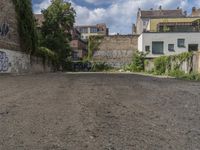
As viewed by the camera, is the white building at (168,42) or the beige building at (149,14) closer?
the white building at (168,42)

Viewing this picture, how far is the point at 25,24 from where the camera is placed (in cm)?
3206

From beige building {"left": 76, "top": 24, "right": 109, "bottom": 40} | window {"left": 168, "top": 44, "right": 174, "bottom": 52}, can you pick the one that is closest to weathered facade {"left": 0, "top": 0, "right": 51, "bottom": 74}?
window {"left": 168, "top": 44, "right": 174, "bottom": 52}

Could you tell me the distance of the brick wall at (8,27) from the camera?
89.5ft

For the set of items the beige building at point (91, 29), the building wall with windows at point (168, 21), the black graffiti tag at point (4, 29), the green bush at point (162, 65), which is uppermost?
the beige building at point (91, 29)

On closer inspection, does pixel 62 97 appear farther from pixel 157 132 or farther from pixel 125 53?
pixel 125 53

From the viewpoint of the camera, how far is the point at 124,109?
8.70 m

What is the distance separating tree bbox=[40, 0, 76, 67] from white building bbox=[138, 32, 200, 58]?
12.8 m

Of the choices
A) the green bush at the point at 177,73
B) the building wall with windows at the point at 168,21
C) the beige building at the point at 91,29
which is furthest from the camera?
the beige building at the point at 91,29

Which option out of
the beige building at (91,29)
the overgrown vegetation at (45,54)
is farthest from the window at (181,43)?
the beige building at (91,29)

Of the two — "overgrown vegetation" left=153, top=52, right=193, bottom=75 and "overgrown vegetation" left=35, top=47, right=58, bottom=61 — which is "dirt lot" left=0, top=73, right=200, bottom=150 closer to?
"overgrown vegetation" left=153, top=52, right=193, bottom=75

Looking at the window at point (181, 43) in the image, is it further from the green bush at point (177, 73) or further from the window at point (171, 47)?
the green bush at point (177, 73)

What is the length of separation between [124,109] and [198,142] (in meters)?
3.35

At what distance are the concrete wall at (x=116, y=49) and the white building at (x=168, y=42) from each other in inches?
313

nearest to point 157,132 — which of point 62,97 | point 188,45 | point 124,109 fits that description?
point 124,109
